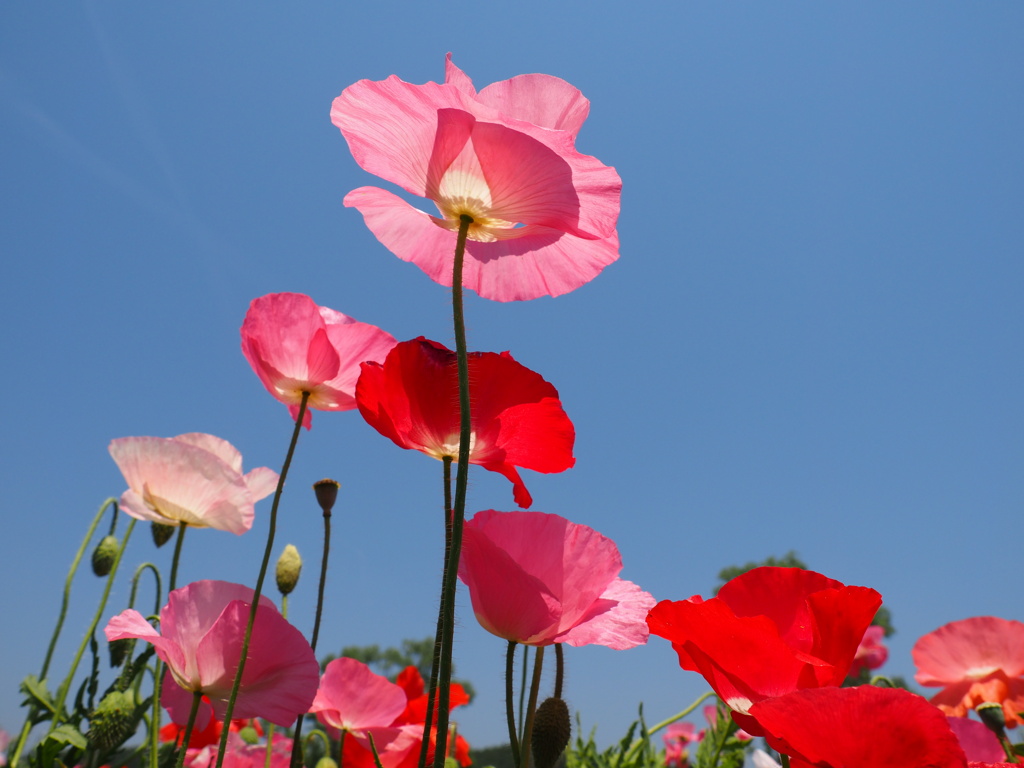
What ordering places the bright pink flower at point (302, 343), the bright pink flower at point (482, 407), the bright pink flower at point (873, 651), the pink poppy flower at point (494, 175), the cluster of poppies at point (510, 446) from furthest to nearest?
1. the bright pink flower at point (873, 651)
2. the bright pink flower at point (302, 343)
3. the bright pink flower at point (482, 407)
4. the pink poppy flower at point (494, 175)
5. the cluster of poppies at point (510, 446)

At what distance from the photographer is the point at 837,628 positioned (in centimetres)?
66

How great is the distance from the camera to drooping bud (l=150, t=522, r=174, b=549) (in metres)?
1.77

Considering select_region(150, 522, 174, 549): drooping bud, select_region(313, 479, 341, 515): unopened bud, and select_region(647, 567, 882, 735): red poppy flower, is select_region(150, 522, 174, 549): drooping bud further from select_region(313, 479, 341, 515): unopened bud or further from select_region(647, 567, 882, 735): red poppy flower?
select_region(647, 567, 882, 735): red poppy flower

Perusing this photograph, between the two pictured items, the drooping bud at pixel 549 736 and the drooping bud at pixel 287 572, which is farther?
the drooping bud at pixel 287 572

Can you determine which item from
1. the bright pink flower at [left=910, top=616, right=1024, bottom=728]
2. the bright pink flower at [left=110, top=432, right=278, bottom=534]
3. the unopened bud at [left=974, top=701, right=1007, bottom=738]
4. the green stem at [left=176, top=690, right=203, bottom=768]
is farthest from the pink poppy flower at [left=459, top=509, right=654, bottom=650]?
the bright pink flower at [left=910, top=616, right=1024, bottom=728]

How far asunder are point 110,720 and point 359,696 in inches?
19.7

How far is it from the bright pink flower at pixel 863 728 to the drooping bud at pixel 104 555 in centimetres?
176

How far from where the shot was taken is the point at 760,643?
0.65 m

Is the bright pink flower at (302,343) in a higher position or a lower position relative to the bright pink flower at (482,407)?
higher

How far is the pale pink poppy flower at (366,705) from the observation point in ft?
5.12

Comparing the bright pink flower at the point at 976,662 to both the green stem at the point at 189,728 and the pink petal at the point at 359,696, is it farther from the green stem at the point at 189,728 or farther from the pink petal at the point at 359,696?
the green stem at the point at 189,728

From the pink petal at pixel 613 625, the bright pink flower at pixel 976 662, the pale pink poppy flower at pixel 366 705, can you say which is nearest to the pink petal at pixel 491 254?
the pink petal at pixel 613 625

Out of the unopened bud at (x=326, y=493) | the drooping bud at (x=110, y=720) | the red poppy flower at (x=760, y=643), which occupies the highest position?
the unopened bud at (x=326, y=493)

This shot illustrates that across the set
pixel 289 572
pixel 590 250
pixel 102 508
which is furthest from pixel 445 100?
pixel 102 508
